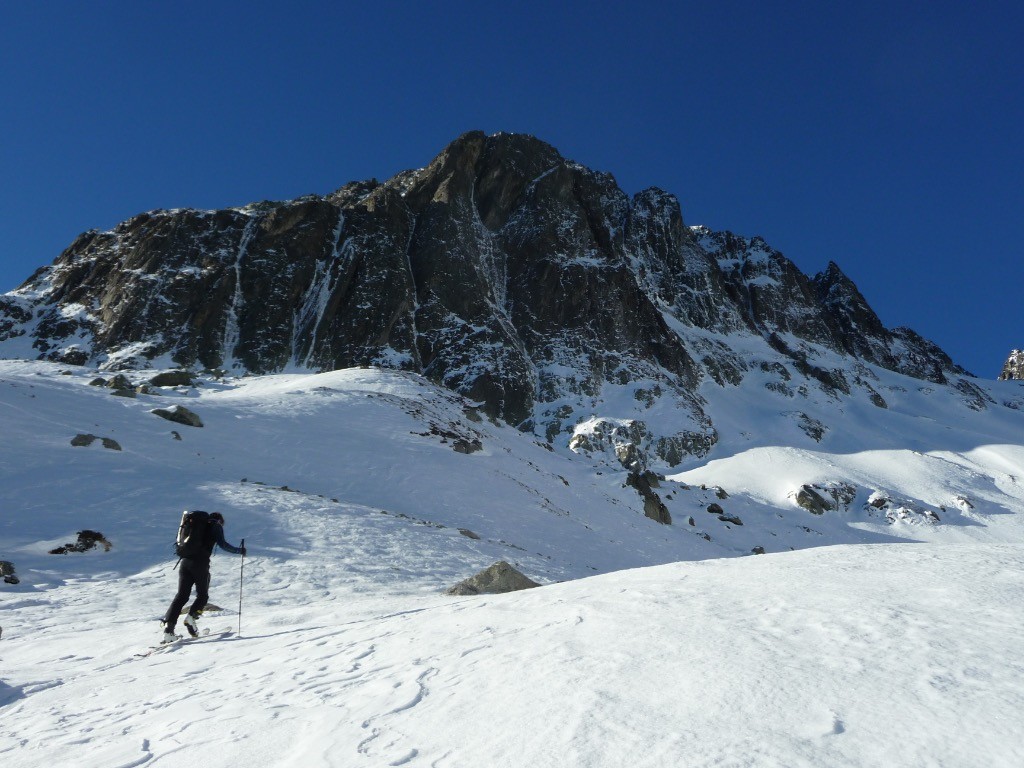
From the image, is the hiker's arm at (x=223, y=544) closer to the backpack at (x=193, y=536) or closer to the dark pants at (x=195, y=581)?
the backpack at (x=193, y=536)

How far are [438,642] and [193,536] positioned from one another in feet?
15.5

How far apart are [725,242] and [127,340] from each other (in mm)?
120301

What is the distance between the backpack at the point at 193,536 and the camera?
29.8ft

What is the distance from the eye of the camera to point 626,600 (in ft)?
23.9

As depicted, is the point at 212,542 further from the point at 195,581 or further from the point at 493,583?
the point at 493,583

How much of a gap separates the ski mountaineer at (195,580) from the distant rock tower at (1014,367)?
664ft

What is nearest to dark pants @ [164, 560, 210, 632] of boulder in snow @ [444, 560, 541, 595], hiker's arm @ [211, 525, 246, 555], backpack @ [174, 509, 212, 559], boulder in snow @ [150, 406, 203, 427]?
backpack @ [174, 509, 212, 559]

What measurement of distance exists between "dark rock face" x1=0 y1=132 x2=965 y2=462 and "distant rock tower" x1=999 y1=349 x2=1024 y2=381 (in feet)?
282

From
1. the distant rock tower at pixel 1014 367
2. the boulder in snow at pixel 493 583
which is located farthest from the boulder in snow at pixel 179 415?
the distant rock tower at pixel 1014 367

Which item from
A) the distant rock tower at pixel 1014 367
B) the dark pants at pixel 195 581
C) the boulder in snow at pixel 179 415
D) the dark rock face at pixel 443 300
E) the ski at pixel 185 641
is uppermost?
the distant rock tower at pixel 1014 367

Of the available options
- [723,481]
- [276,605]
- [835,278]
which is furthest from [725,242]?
[276,605]

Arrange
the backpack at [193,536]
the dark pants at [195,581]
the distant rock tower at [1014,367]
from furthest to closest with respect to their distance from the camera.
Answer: the distant rock tower at [1014,367]
the backpack at [193,536]
the dark pants at [195,581]

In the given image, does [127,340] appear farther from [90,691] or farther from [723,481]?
[90,691]

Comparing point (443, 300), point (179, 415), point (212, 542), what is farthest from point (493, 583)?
point (443, 300)
